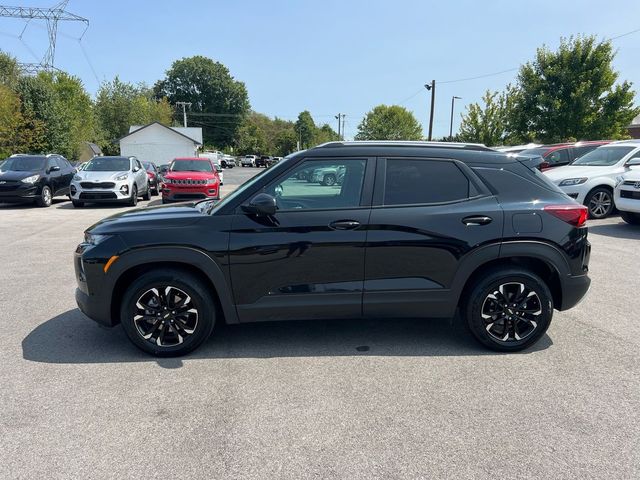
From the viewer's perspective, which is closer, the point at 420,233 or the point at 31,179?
the point at 420,233

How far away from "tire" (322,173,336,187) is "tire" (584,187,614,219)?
9.41 m

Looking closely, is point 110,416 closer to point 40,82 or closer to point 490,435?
point 490,435

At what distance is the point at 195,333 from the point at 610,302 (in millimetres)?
4709

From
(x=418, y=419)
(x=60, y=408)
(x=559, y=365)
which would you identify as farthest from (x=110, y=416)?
(x=559, y=365)

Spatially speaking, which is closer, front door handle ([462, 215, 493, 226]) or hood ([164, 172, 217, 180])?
front door handle ([462, 215, 493, 226])

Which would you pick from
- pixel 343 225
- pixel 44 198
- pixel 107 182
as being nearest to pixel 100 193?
pixel 107 182

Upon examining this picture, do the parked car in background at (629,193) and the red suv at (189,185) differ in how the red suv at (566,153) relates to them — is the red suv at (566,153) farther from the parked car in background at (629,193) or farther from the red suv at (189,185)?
the red suv at (189,185)

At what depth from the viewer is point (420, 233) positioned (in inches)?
151

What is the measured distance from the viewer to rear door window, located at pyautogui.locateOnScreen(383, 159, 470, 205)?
3.92 meters

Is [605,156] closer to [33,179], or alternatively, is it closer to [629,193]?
[629,193]

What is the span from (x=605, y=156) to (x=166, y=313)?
12002 millimetres

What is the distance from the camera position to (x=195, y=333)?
12.7 ft

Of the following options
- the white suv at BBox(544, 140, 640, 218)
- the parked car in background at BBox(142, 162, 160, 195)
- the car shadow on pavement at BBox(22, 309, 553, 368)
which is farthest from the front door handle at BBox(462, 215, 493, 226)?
the parked car in background at BBox(142, 162, 160, 195)

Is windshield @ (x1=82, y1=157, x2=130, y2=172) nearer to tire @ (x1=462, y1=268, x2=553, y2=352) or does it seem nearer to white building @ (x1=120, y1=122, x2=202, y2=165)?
tire @ (x1=462, y1=268, x2=553, y2=352)
